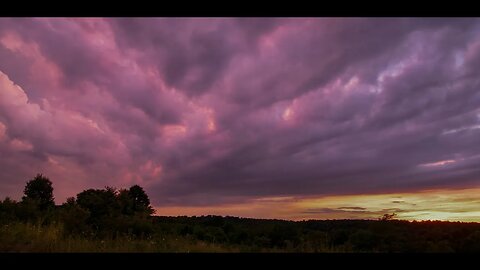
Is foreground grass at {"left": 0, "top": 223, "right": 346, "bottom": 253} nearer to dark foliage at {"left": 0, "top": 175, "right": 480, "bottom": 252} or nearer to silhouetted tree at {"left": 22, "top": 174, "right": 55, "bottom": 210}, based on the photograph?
dark foliage at {"left": 0, "top": 175, "right": 480, "bottom": 252}

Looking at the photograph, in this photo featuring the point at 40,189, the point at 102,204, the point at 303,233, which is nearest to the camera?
the point at 303,233

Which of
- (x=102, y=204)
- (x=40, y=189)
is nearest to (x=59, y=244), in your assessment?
(x=102, y=204)

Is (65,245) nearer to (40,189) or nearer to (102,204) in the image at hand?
(102,204)

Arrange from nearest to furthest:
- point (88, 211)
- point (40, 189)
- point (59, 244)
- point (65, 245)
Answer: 1. point (65, 245)
2. point (59, 244)
3. point (88, 211)
4. point (40, 189)

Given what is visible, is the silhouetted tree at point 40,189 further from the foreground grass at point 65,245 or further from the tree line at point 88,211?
the foreground grass at point 65,245

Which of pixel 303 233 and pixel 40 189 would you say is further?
pixel 40 189

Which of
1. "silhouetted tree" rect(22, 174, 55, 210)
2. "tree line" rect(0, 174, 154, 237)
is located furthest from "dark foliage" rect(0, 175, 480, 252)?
"silhouetted tree" rect(22, 174, 55, 210)

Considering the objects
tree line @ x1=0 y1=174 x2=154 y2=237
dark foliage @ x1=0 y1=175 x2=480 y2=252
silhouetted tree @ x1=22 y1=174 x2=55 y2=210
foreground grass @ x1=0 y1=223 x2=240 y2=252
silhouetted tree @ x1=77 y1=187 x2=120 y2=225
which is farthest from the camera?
silhouetted tree @ x1=22 y1=174 x2=55 y2=210

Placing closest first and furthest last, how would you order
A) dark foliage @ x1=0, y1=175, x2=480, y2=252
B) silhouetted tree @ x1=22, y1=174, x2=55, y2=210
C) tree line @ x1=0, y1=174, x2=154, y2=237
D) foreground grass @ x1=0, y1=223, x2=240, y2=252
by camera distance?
foreground grass @ x1=0, y1=223, x2=240, y2=252, dark foliage @ x1=0, y1=175, x2=480, y2=252, tree line @ x1=0, y1=174, x2=154, y2=237, silhouetted tree @ x1=22, y1=174, x2=55, y2=210

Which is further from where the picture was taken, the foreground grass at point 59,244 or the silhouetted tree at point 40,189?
the silhouetted tree at point 40,189

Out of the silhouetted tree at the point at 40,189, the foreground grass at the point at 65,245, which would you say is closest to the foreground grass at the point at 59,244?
the foreground grass at the point at 65,245

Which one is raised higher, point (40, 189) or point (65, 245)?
point (40, 189)
